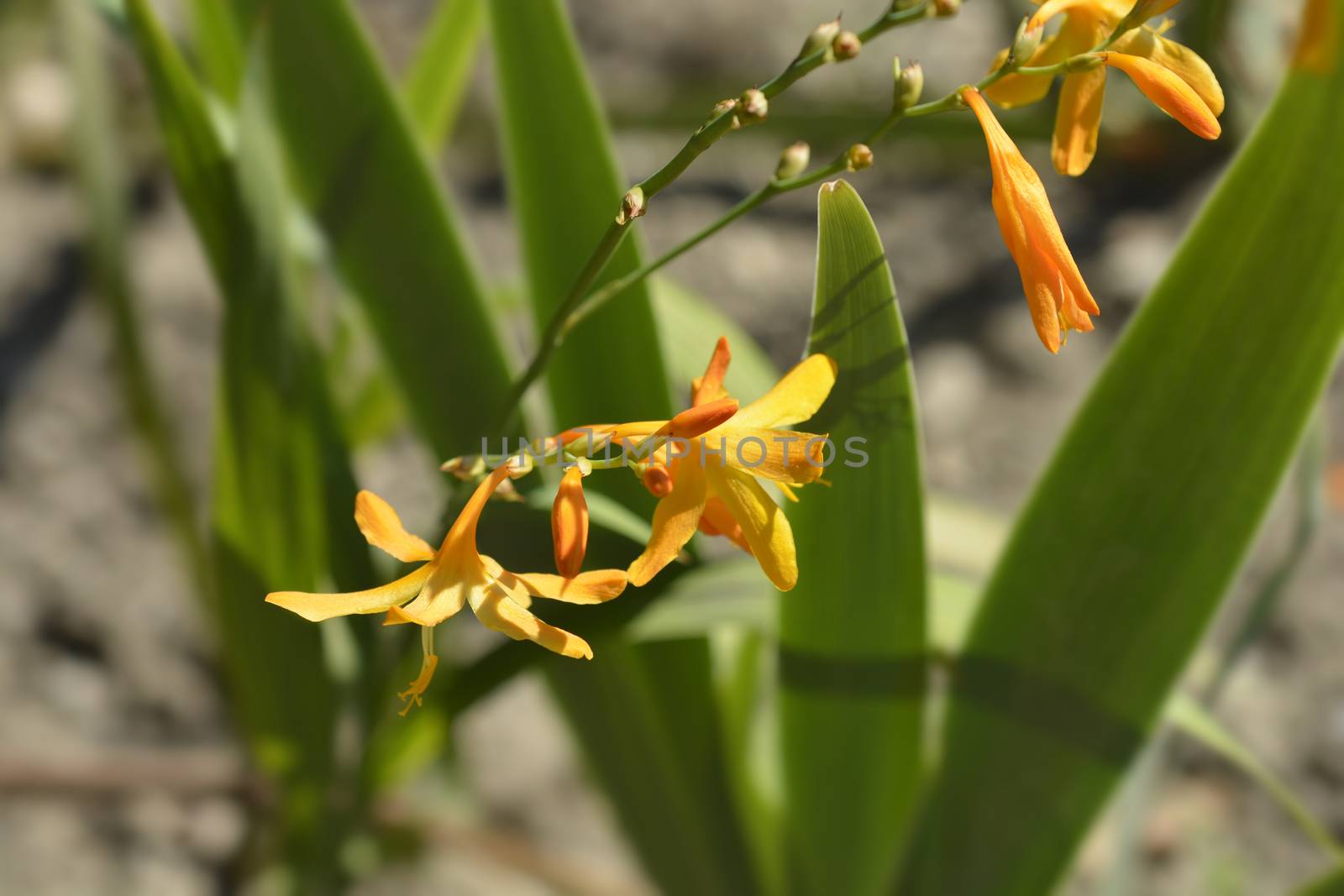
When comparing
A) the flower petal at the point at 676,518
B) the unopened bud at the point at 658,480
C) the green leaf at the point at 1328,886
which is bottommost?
the green leaf at the point at 1328,886

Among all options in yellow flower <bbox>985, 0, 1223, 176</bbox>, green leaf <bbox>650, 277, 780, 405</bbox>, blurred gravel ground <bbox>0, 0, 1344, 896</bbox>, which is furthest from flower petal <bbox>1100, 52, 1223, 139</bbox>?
blurred gravel ground <bbox>0, 0, 1344, 896</bbox>

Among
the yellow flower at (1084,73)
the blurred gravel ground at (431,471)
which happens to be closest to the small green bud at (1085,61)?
the yellow flower at (1084,73)

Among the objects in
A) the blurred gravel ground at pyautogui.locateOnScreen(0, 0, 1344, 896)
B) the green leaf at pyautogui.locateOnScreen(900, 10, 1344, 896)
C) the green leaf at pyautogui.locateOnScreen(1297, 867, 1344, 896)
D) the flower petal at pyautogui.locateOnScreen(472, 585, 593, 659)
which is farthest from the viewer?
the blurred gravel ground at pyautogui.locateOnScreen(0, 0, 1344, 896)

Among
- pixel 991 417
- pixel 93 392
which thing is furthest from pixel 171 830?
pixel 991 417

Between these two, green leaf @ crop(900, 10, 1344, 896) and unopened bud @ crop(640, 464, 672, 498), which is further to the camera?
green leaf @ crop(900, 10, 1344, 896)

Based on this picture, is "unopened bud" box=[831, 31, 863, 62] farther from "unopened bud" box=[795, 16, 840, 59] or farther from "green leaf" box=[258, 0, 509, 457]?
"green leaf" box=[258, 0, 509, 457]

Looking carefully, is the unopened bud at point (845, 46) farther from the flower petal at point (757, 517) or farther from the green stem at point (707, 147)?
the flower petal at point (757, 517)
